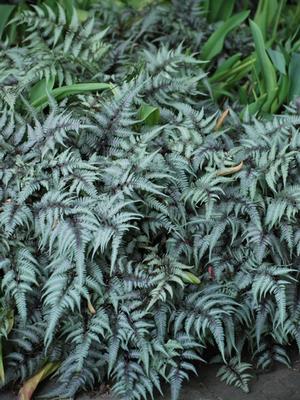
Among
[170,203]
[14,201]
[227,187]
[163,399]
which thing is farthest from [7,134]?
[163,399]

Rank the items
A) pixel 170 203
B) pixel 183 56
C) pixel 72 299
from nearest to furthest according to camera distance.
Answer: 1. pixel 72 299
2. pixel 170 203
3. pixel 183 56

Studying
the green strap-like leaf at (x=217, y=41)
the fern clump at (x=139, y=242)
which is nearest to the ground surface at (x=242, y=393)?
the fern clump at (x=139, y=242)

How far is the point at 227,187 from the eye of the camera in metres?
3.58

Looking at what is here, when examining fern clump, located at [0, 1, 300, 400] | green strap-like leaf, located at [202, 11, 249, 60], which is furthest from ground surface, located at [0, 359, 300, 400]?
green strap-like leaf, located at [202, 11, 249, 60]

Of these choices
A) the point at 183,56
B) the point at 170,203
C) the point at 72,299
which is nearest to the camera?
the point at 72,299

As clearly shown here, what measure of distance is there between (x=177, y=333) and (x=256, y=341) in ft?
1.44

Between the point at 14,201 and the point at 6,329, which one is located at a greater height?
the point at 14,201

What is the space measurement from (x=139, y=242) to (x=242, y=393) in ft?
2.74

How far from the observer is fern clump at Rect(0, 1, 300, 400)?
10.8ft

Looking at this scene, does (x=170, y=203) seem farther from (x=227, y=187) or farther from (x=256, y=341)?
(x=256, y=341)

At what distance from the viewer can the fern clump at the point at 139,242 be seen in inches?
129

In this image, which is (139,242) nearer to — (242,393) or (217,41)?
(242,393)

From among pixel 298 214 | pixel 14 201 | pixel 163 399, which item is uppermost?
pixel 14 201

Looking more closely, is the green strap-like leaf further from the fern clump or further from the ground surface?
the ground surface
